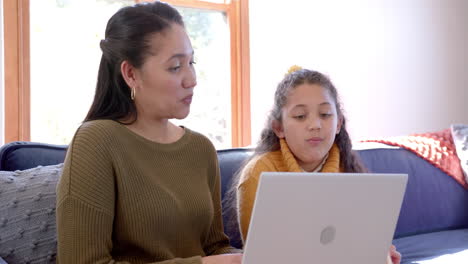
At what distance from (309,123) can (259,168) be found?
192 millimetres

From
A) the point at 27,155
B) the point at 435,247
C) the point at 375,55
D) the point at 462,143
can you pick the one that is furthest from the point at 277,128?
the point at 375,55

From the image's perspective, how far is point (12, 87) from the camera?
98.8 inches

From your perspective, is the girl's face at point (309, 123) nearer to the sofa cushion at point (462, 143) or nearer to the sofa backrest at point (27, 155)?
the sofa backrest at point (27, 155)

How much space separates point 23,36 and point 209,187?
160 cm

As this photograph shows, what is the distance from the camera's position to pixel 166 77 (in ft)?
3.94

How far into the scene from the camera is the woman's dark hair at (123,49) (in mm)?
1201

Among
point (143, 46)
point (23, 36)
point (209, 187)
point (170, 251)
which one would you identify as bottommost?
point (170, 251)

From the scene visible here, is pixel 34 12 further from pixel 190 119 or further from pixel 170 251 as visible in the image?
pixel 170 251

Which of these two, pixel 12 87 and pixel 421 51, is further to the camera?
pixel 421 51

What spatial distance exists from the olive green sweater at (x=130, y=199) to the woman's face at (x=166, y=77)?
85mm

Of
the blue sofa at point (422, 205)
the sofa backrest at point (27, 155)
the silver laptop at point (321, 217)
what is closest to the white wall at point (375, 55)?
the blue sofa at point (422, 205)

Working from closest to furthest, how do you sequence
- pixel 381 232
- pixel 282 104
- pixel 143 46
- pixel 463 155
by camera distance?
Result: pixel 381 232 < pixel 143 46 < pixel 282 104 < pixel 463 155

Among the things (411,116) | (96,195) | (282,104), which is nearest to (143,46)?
(96,195)

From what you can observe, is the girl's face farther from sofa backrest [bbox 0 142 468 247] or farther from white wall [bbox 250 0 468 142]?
white wall [bbox 250 0 468 142]
